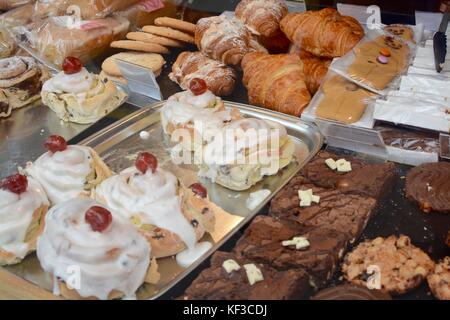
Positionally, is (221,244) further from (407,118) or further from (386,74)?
(386,74)

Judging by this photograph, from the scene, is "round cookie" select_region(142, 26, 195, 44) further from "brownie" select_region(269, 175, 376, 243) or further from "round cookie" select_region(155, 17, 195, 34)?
"brownie" select_region(269, 175, 376, 243)

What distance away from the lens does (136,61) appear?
135 inches

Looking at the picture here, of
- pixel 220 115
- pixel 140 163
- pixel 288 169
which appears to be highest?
pixel 140 163

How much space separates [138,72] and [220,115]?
0.63m

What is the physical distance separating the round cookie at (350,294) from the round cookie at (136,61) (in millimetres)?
1983

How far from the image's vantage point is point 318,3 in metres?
3.42

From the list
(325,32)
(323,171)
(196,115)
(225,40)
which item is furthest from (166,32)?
(323,171)

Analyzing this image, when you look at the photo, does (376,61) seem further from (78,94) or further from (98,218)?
(98,218)

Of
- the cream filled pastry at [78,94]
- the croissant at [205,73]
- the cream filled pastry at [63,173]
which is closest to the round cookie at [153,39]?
the croissant at [205,73]

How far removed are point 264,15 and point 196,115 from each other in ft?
3.01

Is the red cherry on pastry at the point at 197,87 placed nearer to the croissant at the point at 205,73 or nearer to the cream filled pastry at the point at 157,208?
the croissant at the point at 205,73

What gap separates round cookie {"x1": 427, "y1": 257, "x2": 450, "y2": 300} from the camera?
1.92 metres

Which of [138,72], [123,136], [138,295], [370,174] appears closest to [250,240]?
[138,295]

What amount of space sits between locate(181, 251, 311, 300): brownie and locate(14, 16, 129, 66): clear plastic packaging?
209 cm
